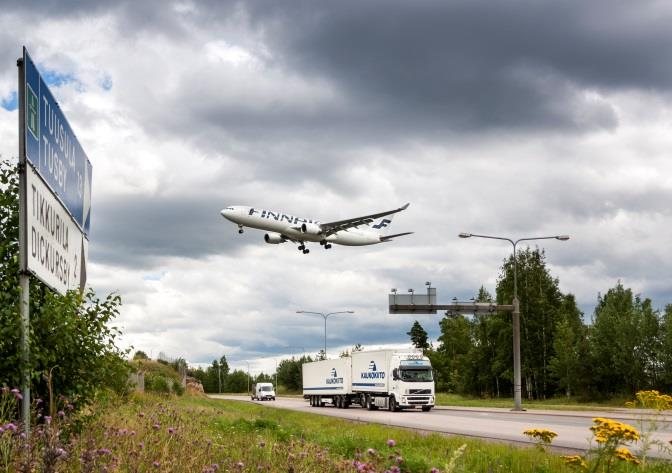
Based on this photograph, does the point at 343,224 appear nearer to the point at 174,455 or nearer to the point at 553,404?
the point at 553,404

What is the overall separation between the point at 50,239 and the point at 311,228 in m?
51.7

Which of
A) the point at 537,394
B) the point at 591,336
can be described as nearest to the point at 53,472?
the point at 591,336

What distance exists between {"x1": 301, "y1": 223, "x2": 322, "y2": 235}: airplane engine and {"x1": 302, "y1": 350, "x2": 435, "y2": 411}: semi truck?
9.69m

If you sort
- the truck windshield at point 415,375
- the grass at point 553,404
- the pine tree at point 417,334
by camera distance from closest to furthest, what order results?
the truck windshield at point 415,375
the grass at point 553,404
the pine tree at point 417,334

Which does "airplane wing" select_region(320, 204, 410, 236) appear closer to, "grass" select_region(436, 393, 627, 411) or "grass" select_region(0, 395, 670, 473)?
"grass" select_region(436, 393, 627, 411)

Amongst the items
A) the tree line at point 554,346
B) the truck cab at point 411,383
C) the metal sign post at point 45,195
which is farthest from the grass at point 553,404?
the metal sign post at point 45,195

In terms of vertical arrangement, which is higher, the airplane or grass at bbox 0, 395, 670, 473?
the airplane

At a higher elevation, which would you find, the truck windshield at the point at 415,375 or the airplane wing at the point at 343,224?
the airplane wing at the point at 343,224

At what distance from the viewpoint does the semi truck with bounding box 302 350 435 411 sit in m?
41.2

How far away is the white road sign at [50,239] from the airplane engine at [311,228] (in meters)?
49.7

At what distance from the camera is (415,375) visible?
41.6m

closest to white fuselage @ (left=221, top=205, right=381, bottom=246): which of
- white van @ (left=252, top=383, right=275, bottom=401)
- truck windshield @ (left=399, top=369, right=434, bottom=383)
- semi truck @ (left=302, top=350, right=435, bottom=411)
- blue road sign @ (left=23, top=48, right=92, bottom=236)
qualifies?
semi truck @ (left=302, top=350, right=435, bottom=411)

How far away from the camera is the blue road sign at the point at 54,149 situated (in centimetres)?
558

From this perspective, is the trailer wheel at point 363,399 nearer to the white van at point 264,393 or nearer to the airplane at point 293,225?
the airplane at point 293,225
